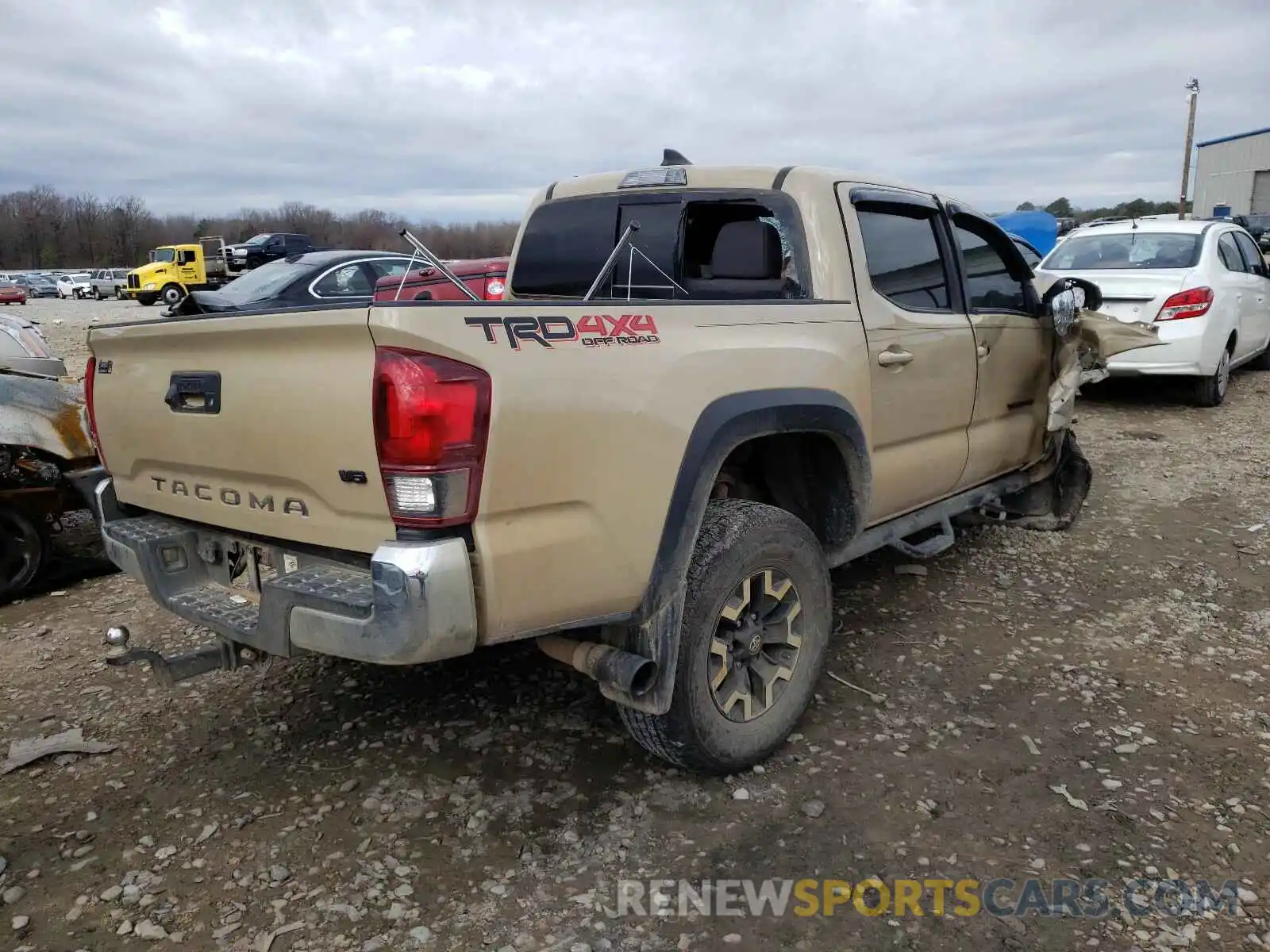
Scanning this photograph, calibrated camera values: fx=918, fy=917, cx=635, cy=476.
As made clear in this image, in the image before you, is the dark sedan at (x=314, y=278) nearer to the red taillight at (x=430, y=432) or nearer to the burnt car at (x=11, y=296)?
the red taillight at (x=430, y=432)

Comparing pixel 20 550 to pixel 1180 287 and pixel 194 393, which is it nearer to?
pixel 194 393

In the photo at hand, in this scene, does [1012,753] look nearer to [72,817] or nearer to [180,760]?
[180,760]

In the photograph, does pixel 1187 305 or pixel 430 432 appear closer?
pixel 430 432

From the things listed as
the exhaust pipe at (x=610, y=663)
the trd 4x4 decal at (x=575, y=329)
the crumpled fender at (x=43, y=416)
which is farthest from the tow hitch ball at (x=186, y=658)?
the crumpled fender at (x=43, y=416)

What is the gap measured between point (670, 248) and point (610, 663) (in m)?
1.94

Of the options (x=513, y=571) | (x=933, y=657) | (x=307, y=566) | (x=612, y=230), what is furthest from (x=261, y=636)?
(x=933, y=657)

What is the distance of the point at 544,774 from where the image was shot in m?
3.09

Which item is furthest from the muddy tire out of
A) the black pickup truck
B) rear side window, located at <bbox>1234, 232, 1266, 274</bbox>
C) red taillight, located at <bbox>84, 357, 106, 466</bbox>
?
the black pickup truck

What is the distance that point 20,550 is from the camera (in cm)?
495

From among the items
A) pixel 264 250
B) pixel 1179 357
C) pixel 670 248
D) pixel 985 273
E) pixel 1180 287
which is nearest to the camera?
pixel 670 248

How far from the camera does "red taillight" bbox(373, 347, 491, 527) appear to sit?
2172 millimetres

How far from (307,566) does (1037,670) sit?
9.58 ft

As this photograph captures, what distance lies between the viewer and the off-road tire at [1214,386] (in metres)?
8.87

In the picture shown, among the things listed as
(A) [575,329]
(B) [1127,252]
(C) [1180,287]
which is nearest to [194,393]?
(A) [575,329]
